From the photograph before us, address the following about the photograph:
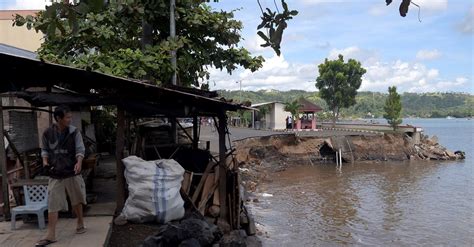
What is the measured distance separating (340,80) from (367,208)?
38.8 metres

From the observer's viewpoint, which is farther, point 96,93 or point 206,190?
point 206,190

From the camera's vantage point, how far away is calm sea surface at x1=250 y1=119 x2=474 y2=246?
1427 centimetres

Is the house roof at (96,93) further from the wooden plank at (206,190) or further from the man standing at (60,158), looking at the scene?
the wooden plank at (206,190)

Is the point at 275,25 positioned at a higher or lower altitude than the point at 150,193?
higher

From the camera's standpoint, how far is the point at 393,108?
171ft

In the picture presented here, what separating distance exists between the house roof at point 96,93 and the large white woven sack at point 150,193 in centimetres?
102

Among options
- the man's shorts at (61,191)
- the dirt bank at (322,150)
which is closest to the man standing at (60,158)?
the man's shorts at (61,191)

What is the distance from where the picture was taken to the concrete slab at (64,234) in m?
6.28

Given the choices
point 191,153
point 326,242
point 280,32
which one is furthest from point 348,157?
point 280,32

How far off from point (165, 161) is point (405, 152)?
35.4 meters

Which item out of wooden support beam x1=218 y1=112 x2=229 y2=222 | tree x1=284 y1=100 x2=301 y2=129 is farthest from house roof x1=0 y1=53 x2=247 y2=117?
tree x1=284 y1=100 x2=301 y2=129

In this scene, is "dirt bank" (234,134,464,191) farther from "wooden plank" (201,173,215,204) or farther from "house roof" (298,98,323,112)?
"wooden plank" (201,173,215,204)

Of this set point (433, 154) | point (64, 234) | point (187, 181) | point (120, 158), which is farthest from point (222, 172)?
point (433, 154)

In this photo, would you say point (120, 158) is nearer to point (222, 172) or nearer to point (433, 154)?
point (222, 172)
